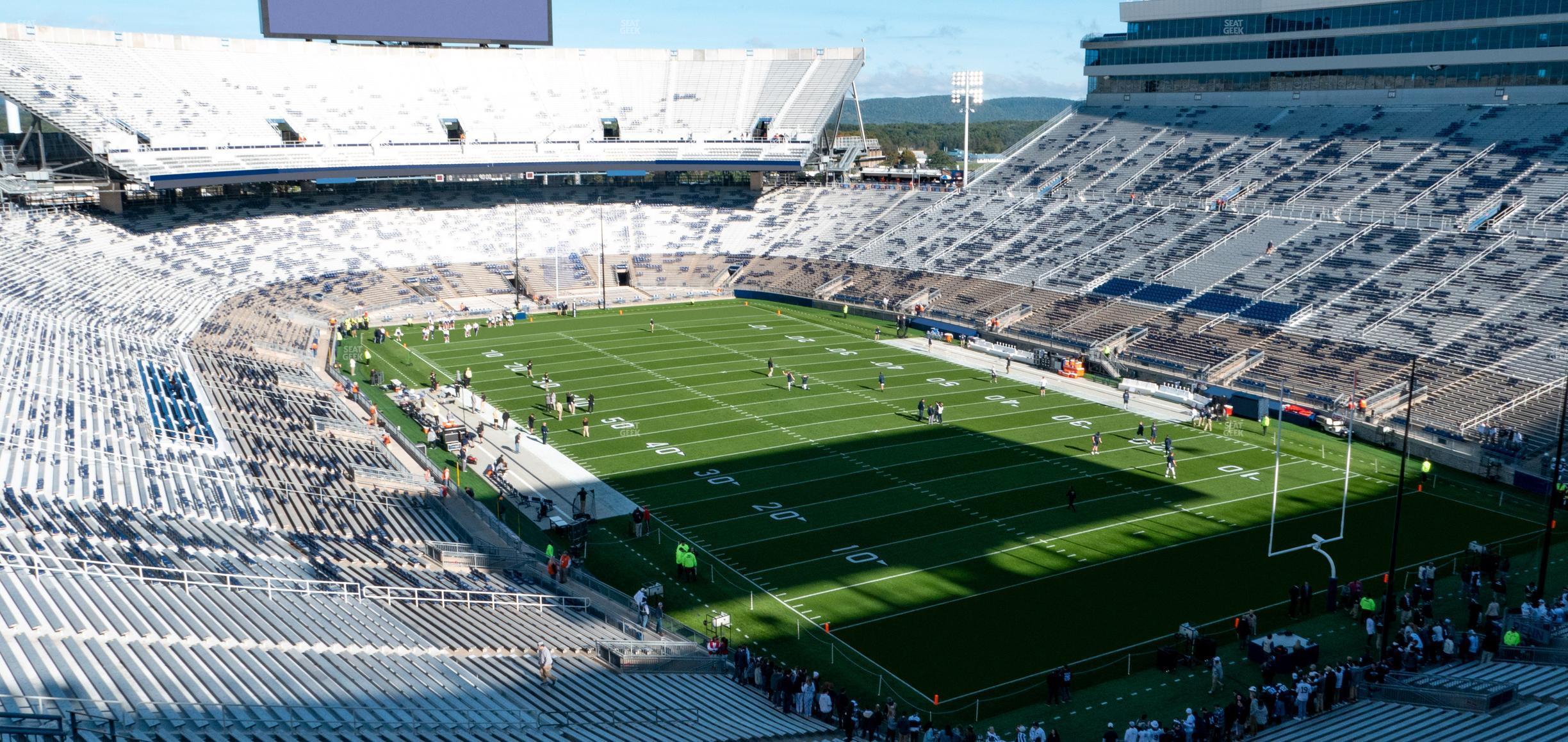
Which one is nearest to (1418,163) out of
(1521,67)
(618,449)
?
(1521,67)

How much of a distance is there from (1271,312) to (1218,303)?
237cm

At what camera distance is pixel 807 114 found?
69625 millimetres

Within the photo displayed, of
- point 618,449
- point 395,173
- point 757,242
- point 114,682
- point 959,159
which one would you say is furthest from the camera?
point 959,159

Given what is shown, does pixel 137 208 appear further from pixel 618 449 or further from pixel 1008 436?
pixel 1008 436

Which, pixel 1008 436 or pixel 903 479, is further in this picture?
pixel 1008 436

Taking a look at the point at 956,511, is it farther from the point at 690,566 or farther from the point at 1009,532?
the point at 690,566

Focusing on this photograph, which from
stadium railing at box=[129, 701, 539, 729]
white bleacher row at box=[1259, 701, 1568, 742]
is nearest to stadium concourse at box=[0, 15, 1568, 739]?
stadium railing at box=[129, 701, 539, 729]

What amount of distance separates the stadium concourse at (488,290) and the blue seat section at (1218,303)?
0.28 metres

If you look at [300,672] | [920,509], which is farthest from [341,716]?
[920,509]

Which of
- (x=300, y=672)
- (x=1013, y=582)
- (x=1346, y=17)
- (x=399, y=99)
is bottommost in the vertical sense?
(x=1013, y=582)

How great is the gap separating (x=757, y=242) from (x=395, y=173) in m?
19.0

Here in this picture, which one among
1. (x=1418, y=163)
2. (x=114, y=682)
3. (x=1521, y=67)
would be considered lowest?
(x=114, y=682)

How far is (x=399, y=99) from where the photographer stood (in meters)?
65.4

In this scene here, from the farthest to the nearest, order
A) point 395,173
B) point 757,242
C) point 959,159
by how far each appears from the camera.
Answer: point 959,159 → point 757,242 → point 395,173
